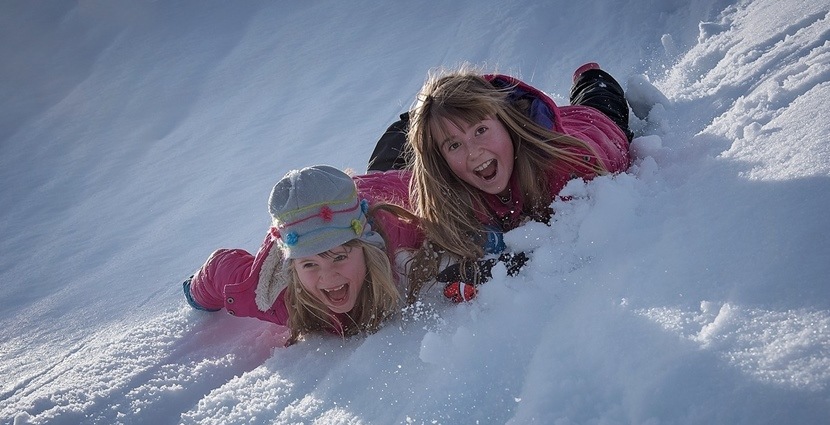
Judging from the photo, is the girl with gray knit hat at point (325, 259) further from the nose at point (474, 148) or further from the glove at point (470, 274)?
the nose at point (474, 148)

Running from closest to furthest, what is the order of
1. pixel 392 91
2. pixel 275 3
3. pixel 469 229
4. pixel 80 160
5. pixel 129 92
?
pixel 469 229, pixel 392 91, pixel 80 160, pixel 129 92, pixel 275 3

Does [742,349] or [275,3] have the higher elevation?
[275,3]

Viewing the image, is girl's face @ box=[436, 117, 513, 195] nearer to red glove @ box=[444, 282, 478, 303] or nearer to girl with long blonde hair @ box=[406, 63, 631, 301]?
girl with long blonde hair @ box=[406, 63, 631, 301]

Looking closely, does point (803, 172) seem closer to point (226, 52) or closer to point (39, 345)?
point (39, 345)

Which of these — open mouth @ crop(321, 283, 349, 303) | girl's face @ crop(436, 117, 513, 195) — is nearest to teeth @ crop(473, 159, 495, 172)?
girl's face @ crop(436, 117, 513, 195)

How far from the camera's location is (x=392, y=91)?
4742mm

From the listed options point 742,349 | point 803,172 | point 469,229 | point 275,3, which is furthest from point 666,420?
point 275,3

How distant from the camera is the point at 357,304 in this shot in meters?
2.16

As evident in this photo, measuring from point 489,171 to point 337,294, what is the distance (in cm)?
75

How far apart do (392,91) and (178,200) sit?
1.81m

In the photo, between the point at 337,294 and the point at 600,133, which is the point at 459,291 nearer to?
the point at 337,294

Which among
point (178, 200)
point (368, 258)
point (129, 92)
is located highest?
point (129, 92)

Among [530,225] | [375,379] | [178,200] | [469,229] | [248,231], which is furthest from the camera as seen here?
[178,200]

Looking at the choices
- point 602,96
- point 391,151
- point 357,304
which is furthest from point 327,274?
point 602,96
